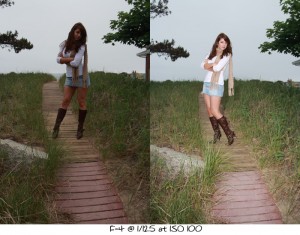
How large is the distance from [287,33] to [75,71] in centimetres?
156

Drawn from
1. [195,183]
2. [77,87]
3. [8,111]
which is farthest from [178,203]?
[8,111]

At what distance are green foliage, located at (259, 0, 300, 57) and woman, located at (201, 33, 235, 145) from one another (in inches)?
Result: 11.1

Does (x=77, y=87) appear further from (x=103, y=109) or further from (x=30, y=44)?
(x=30, y=44)

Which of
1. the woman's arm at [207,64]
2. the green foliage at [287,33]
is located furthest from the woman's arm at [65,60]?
the green foliage at [287,33]

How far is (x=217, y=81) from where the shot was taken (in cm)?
264

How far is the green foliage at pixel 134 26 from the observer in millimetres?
2760

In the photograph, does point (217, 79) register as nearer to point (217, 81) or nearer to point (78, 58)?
point (217, 81)

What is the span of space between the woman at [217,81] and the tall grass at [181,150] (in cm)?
9

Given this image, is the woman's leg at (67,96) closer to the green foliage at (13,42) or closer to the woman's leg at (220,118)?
the green foliage at (13,42)

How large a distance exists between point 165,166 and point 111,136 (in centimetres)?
49

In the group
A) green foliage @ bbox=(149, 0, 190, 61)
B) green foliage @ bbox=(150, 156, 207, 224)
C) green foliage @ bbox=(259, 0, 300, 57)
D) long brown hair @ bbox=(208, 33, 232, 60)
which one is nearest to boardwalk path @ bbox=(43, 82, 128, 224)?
green foliage @ bbox=(150, 156, 207, 224)

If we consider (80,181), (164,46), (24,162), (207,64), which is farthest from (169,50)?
(24,162)

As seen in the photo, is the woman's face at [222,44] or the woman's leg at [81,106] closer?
the woman's face at [222,44]

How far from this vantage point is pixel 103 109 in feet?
9.48
